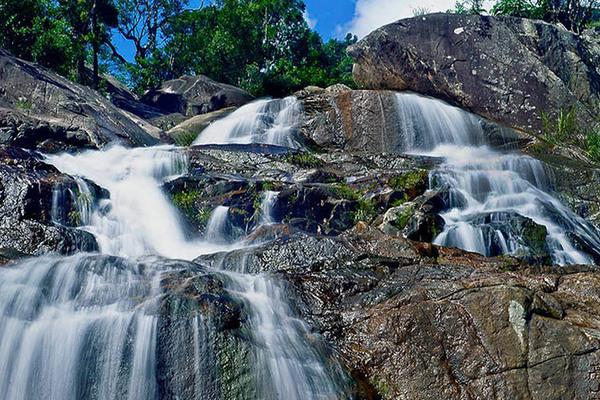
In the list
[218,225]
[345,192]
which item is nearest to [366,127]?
[345,192]

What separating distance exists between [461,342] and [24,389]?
14.4 feet

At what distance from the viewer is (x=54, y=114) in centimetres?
1744

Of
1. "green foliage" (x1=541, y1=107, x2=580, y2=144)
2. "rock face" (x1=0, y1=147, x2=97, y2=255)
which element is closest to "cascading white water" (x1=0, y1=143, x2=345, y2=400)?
"rock face" (x1=0, y1=147, x2=97, y2=255)

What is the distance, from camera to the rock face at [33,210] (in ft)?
32.8

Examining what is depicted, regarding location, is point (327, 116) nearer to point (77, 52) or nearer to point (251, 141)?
point (251, 141)

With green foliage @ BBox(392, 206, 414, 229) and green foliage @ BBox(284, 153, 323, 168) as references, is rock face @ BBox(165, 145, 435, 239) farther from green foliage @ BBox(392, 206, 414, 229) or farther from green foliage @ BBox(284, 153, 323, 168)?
green foliage @ BBox(392, 206, 414, 229)

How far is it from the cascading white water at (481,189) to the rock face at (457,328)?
10.3ft

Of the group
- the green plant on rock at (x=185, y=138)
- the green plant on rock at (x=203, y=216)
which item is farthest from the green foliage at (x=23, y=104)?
the green plant on rock at (x=203, y=216)

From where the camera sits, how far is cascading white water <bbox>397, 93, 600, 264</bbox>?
11789 millimetres

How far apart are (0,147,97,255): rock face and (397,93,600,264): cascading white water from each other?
625cm

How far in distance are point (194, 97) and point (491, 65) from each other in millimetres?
11979

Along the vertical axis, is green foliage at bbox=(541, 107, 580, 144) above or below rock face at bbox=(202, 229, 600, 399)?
above

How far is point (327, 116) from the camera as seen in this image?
20.9 meters

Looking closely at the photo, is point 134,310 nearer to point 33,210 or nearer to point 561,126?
point 33,210
